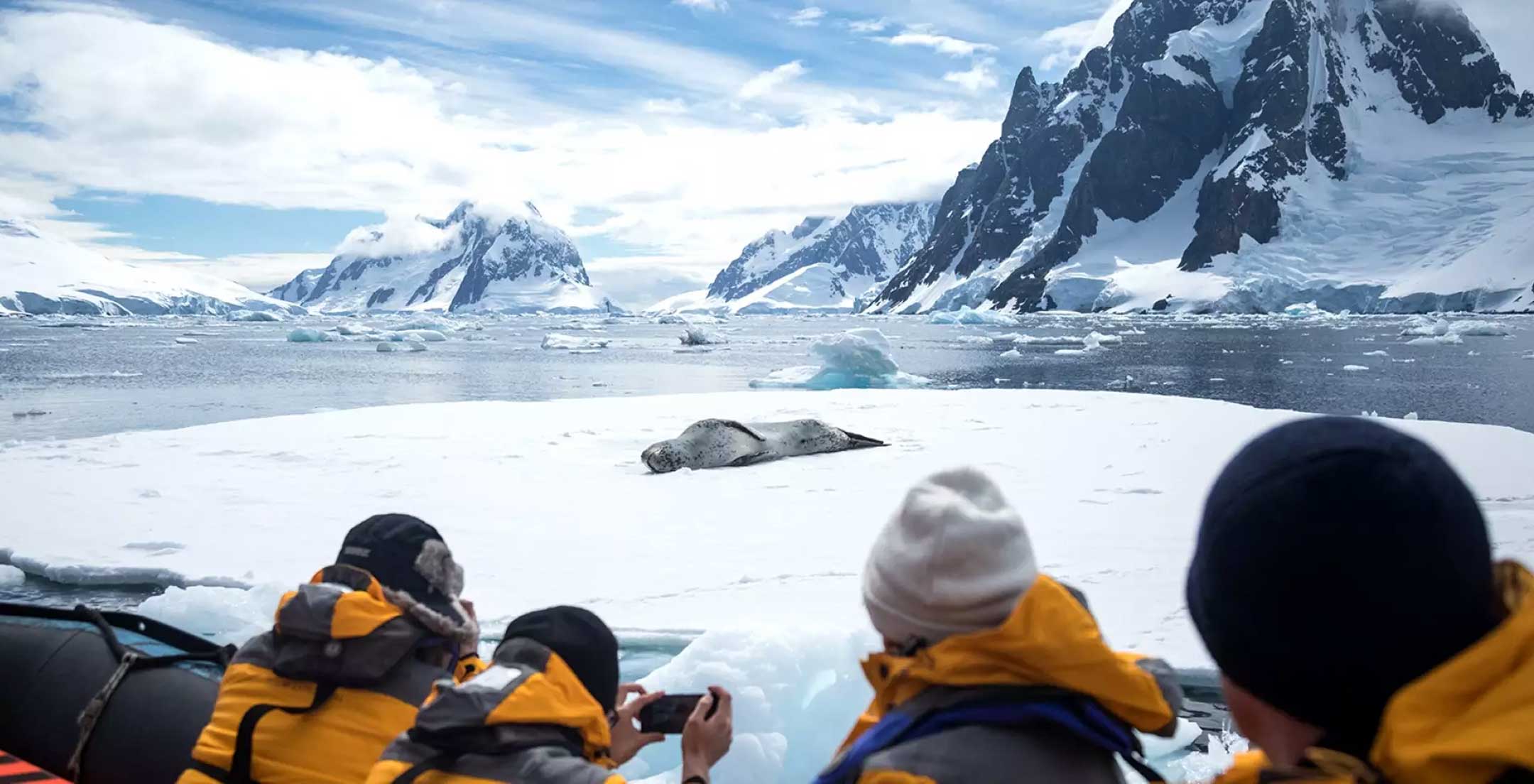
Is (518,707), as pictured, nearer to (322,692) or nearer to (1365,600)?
(322,692)

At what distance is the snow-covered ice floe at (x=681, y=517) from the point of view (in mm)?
3424


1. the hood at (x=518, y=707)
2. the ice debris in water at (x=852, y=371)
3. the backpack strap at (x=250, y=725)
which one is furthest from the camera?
the ice debris in water at (x=852, y=371)

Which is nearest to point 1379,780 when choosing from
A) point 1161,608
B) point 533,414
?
point 1161,608

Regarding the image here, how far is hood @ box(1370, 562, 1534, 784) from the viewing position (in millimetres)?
784

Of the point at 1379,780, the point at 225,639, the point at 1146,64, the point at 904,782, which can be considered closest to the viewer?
the point at 1379,780

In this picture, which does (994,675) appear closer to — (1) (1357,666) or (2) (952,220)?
(1) (1357,666)

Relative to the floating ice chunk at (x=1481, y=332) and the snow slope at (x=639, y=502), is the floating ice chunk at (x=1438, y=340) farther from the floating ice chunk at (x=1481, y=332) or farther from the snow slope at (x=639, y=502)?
the snow slope at (x=639, y=502)

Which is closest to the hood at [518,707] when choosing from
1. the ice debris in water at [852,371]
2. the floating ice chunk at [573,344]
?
the ice debris in water at [852,371]

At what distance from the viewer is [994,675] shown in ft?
3.90

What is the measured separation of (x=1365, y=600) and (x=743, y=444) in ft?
24.4

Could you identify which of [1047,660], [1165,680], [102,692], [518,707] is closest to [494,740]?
[518,707]

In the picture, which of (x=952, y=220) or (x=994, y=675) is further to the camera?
(x=952, y=220)

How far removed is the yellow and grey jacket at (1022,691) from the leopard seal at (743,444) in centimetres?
648

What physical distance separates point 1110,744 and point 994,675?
0.53 ft
